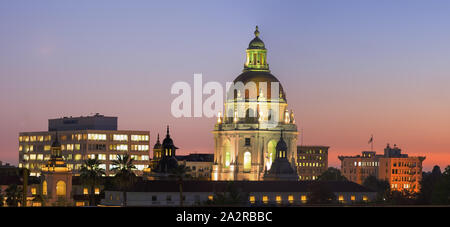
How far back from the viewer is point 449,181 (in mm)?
191375
